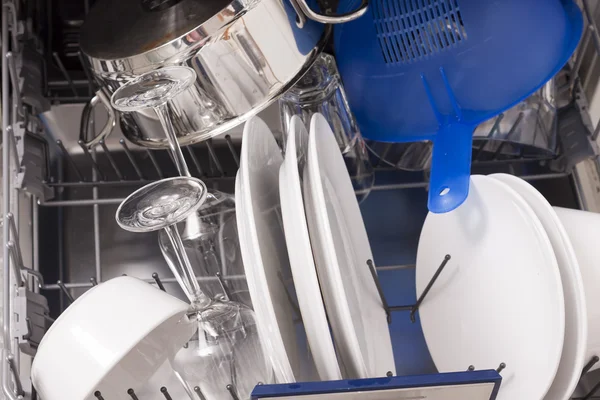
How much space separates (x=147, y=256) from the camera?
0.95 m

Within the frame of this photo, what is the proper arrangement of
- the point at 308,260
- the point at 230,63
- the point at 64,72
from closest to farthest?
the point at 308,260 < the point at 230,63 < the point at 64,72

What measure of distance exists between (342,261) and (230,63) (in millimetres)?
221

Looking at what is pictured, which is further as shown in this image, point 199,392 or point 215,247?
point 215,247

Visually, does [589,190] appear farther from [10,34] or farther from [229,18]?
[10,34]

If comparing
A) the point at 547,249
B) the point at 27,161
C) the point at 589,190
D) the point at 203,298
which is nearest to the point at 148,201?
the point at 203,298

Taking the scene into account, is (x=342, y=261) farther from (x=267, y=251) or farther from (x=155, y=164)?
(x=155, y=164)

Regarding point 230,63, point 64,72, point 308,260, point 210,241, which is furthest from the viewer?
point 64,72

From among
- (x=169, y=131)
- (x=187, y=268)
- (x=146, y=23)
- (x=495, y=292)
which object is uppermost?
(x=146, y=23)

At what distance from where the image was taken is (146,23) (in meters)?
0.73

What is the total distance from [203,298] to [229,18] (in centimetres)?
27

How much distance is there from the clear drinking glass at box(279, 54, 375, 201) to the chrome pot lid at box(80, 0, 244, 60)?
7.6 inches

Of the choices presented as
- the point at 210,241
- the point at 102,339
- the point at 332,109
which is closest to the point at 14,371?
the point at 102,339

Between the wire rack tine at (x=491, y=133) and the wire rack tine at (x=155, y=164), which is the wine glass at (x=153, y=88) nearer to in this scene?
the wire rack tine at (x=155, y=164)

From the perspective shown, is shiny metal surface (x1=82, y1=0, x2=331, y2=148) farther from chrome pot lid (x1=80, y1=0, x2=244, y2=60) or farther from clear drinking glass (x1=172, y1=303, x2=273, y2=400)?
clear drinking glass (x1=172, y1=303, x2=273, y2=400)
